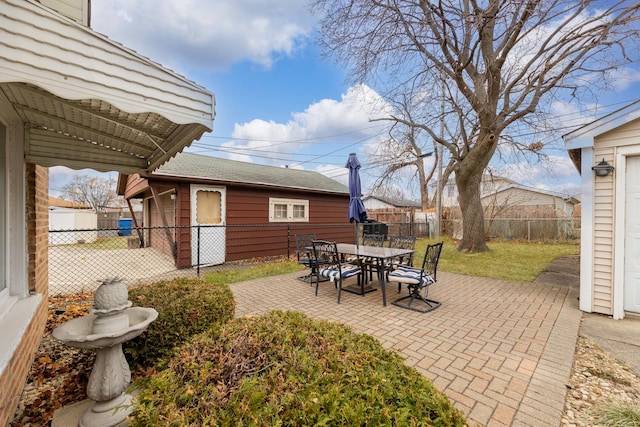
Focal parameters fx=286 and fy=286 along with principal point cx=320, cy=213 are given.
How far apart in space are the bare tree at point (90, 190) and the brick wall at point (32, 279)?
29.1 m

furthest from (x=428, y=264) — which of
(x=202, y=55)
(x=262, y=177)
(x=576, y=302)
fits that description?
(x=202, y=55)

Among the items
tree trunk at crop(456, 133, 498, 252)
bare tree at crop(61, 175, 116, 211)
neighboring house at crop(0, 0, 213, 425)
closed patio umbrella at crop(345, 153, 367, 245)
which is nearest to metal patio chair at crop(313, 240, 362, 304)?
closed patio umbrella at crop(345, 153, 367, 245)

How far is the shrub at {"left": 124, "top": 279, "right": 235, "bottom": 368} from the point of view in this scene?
90.7 inches

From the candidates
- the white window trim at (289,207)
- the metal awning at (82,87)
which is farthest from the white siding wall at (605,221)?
the white window trim at (289,207)

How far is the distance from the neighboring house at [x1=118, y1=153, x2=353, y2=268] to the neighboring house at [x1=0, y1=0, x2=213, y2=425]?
3099 mm

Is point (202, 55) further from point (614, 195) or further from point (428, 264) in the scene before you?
point (614, 195)

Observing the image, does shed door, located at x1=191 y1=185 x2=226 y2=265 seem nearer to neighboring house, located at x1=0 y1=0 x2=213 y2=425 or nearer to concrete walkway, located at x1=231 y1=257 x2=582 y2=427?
concrete walkway, located at x1=231 y1=257 x2=582 y2=427

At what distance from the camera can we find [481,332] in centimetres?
336

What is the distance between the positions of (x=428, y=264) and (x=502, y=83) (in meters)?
7.54

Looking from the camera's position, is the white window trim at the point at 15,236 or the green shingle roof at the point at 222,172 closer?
the white window trim at the point at 15,236

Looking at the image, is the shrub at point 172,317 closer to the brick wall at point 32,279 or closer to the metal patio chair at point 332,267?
the brick wall at point 32,279

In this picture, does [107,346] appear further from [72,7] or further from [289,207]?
[289,207]

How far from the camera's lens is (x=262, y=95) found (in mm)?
12484

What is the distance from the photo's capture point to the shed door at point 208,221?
7.48 meters
